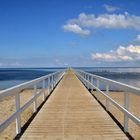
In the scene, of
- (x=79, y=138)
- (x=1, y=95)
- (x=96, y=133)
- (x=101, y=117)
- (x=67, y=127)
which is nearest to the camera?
(x=1, y=95)

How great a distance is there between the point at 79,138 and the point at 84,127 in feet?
3.36

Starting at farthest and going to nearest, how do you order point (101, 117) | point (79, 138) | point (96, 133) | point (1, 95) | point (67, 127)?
1. point (101, 117)
2. point (67, 127)
3. point (96, 133)
4. point (79, 138)
5. point (1, 95)

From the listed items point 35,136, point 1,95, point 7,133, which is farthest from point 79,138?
point 7,133

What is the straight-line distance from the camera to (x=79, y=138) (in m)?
6.51

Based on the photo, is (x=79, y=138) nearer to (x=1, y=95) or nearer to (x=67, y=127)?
(x=67, y=127)

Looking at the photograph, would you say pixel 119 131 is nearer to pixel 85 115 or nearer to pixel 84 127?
pixel 84 127

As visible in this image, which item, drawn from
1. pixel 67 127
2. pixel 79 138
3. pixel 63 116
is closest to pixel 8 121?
pixel 79 138

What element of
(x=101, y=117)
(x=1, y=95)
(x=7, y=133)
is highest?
(x=1, y=95)

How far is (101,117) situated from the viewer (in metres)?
8.86

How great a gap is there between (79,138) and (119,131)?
114 cm

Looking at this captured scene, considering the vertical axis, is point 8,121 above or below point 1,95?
below

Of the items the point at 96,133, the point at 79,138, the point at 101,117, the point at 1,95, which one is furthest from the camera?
the point at 101,117

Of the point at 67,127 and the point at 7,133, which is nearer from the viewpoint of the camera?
the point at 67,127

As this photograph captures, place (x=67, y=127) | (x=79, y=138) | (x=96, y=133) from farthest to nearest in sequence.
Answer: (x=67, y=127) → (x=96, y=133) → (x=79, y=138)
